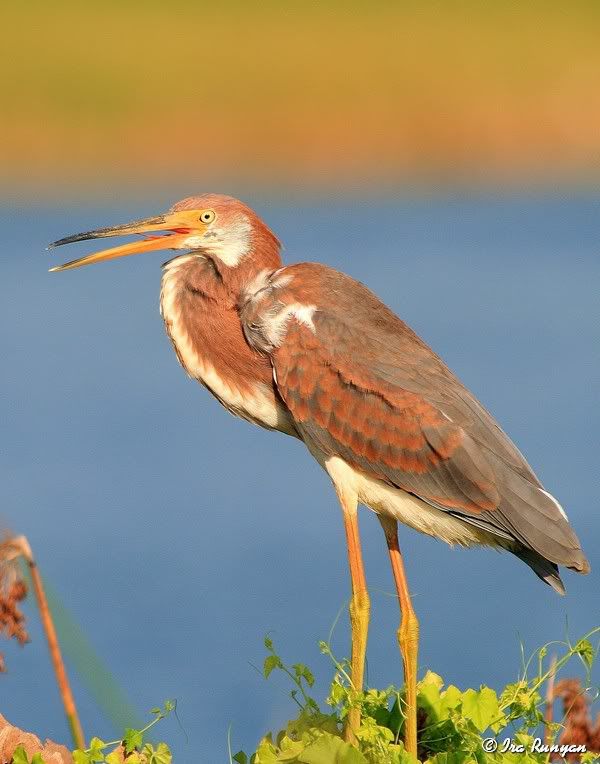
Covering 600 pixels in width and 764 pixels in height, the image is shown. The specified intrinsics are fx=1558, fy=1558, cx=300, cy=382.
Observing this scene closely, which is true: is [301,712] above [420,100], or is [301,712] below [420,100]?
below

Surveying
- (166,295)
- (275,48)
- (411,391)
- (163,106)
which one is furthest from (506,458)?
(275,48)

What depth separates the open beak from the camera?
12.3 feet

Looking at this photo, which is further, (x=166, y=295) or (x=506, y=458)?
(x=166, y=295)

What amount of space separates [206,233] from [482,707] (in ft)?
4.26

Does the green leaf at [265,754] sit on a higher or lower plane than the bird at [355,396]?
lower

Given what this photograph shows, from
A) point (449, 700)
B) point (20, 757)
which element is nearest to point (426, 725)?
point (449, 700)

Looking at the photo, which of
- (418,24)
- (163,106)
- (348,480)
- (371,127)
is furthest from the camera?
(418,24)

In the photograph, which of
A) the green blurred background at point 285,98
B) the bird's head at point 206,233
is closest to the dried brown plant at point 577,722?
the bird's head at point 206,233

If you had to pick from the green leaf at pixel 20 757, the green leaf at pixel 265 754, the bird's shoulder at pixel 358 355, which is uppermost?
the bird's shoulder at pixel 358 355

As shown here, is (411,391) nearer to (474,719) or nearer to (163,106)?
(474,719)

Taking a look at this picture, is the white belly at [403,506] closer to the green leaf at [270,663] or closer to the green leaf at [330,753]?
the green leaf at [270,663]

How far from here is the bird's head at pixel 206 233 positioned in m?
3.77

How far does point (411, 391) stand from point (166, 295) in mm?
684

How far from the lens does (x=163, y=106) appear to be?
55.2 ft
